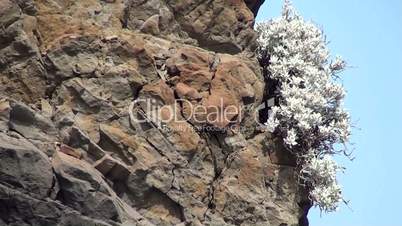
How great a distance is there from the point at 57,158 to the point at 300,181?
727cm

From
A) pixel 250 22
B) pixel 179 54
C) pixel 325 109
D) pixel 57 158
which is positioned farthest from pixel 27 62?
pixel 325 109

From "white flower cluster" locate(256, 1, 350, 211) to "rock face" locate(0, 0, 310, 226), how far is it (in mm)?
528

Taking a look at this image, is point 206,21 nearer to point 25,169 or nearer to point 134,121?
point 134,121

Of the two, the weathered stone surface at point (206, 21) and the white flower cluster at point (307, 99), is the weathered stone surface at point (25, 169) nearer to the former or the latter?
the weathered stone surface at point (206, 21)

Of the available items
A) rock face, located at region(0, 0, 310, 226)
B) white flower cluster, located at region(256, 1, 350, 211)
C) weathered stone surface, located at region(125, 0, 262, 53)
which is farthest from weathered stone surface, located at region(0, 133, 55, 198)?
white flower cluster, located at region(256, 1, 350, 211)

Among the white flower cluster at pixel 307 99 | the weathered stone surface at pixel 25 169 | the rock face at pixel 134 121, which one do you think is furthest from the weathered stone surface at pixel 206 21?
the weathered stone surface at pixel 25 169

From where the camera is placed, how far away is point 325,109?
56.6 ft

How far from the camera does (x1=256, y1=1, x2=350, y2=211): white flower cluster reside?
16.5 meters

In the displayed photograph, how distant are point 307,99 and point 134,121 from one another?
5331mm

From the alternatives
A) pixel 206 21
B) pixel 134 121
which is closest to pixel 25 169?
pixel 134 121

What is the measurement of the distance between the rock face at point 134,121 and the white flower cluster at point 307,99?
0.53m

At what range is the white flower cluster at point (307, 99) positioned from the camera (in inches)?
650

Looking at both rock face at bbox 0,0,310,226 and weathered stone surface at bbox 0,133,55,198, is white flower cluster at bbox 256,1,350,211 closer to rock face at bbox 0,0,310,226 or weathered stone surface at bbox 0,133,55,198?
rock face at bbox 0,0,310,226

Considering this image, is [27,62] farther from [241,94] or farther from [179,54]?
[241,94]
